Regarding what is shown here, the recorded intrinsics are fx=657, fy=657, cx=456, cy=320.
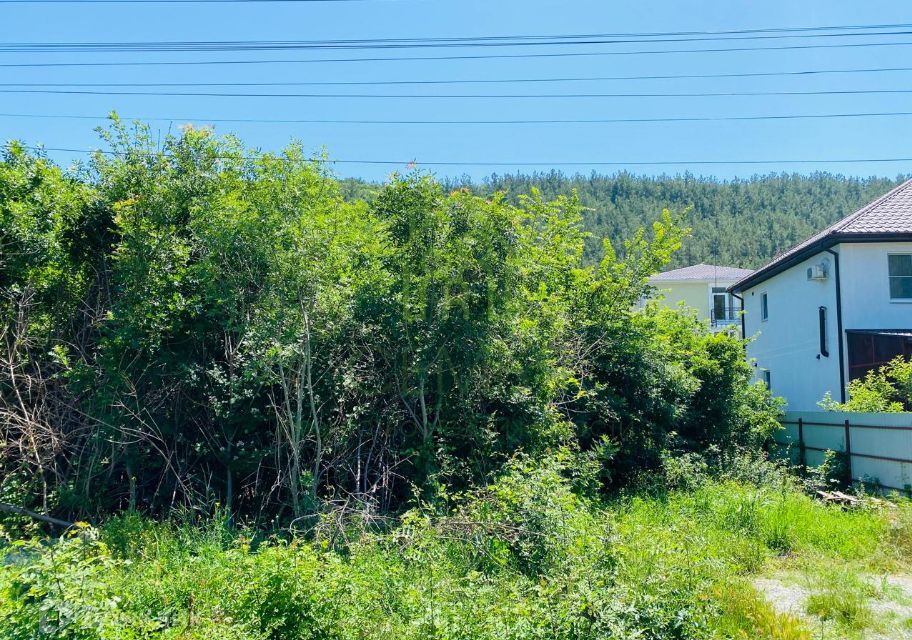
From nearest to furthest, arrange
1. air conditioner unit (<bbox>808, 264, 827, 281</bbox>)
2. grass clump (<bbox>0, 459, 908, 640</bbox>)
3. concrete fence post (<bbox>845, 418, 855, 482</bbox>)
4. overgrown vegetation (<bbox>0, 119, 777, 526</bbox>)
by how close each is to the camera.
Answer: grass clump (<bbox>0, 459, 908, 640</bbox>) < overgrown vegetation (<bbox>0, 119, 777, 526</bbox>) < concrete fence post (<bbox>845, 418, 855, 482</bbox>) < air conditioner unit (<bbox>808, 264, 827, 281</bbox>)

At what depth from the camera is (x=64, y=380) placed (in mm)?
8789

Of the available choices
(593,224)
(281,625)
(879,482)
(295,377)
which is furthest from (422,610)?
(593,224)

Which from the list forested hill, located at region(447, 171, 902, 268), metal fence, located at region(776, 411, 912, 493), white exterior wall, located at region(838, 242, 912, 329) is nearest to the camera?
metal fence, located at region(776, 411, 912, 493)

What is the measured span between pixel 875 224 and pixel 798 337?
13.3ft

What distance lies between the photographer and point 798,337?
63.4 feet

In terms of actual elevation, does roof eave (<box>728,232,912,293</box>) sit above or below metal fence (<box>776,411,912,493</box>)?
above

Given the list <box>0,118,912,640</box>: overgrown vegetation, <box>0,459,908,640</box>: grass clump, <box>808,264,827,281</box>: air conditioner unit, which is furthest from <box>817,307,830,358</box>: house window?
<box>0,459,908,640</box>: grass clump

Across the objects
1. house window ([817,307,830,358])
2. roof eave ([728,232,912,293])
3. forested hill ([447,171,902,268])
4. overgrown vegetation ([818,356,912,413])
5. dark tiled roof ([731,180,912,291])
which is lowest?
overgrown vegetation ([818,356,912,413])

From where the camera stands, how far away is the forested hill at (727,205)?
58.1 m

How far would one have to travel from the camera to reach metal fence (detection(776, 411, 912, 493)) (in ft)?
33.9

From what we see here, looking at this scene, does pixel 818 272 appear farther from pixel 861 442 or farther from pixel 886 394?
pixel 861 442

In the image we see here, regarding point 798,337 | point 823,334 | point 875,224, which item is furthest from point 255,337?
point 798,337

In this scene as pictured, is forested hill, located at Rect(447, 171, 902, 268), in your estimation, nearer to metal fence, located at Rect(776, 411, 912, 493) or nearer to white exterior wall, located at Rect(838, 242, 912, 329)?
white exterior wall, located at Rect(838, 242, 912, 329)

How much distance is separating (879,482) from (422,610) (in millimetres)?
9647
